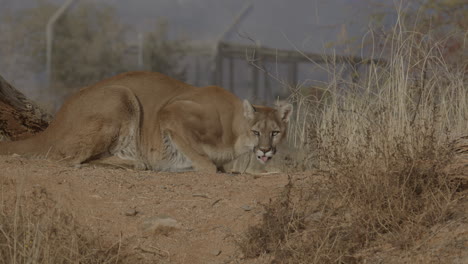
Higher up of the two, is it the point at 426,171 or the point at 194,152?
the point at 426,171

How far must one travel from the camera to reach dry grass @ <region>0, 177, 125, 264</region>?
427 centimetres

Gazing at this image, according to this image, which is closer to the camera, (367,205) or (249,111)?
(367,205)

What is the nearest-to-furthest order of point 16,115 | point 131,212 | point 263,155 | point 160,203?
1. point 131,212
2. point 160,203
3. point 263,155
4. point 16,115

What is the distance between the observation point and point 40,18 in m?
17.9

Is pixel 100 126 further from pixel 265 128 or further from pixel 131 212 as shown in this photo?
pixel 131 212

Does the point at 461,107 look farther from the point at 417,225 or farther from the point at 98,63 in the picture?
the point at 98,63

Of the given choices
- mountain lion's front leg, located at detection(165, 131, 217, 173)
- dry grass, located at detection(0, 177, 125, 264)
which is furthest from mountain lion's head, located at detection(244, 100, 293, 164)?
dry grass, located at detection(0, 177, 125, 264)

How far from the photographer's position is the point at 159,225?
17.5 feet

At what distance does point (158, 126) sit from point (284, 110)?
5.47ft

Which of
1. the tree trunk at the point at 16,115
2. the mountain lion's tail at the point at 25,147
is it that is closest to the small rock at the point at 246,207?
the mountain lion's tail at the point at 25,147

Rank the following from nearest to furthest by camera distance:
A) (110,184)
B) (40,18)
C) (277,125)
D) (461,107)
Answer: (110,184) → (461,107) → (277,125) → (40,18)

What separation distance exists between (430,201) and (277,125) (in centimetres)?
351

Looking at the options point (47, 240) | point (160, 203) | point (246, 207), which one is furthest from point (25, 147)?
point (47, 240)

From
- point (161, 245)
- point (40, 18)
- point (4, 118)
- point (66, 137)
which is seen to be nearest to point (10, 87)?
point (4, 118)
